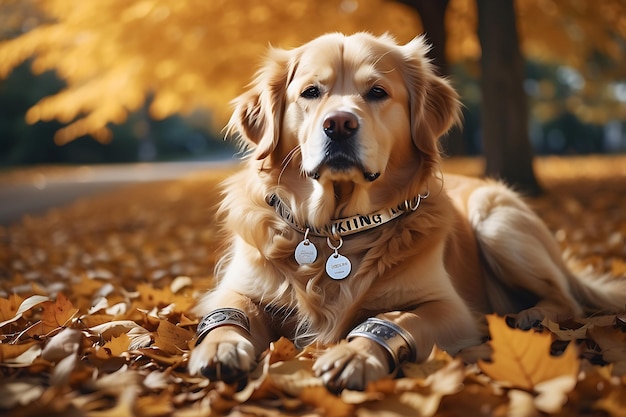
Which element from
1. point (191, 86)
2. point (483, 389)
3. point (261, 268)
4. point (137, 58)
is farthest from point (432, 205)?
point (191, 86)

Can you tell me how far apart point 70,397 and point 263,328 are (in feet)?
2.95

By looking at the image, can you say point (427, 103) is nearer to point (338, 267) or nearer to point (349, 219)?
point (349, 219)

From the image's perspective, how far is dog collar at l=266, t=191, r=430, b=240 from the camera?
2.70m

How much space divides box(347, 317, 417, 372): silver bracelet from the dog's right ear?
0.97 m

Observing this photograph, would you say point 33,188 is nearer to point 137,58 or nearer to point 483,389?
point 137,58

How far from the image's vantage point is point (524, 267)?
316 cm

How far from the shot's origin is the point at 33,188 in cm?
1527

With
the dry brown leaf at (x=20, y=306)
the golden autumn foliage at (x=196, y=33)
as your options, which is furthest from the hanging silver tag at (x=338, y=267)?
the golden autumn foliage at (x=196, y=33)

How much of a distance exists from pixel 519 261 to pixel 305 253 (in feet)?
3.94

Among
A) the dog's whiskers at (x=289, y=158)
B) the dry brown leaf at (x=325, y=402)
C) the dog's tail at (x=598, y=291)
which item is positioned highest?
the dog's whiskers at (x=289, y=158)

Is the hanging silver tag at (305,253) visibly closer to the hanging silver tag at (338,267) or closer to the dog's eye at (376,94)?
the hanging silver tag at (338,267)

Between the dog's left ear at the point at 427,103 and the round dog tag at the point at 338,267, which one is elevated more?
the dog's left ear at the point at 427,103

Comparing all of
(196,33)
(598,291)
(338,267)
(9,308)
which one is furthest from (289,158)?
(196,33)

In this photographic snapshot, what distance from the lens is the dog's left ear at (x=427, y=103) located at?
283 cm
